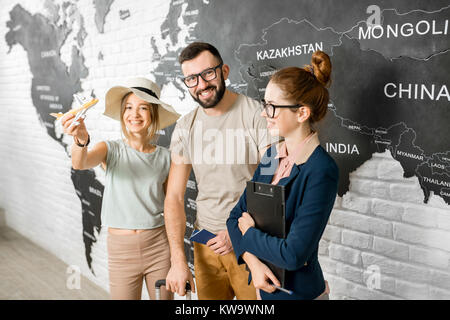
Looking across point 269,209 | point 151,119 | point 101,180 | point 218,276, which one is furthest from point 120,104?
point 101,180

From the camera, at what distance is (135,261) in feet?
6.25

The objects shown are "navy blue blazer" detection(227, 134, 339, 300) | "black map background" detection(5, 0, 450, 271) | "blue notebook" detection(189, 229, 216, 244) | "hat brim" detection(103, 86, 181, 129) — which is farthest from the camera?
"hat brim" detection(103, 86, 181, 129)

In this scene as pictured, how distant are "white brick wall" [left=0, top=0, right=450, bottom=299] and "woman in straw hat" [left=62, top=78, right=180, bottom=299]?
57cm

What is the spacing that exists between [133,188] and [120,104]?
418 mm

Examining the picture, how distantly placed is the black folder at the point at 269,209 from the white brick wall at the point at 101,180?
1.87ft

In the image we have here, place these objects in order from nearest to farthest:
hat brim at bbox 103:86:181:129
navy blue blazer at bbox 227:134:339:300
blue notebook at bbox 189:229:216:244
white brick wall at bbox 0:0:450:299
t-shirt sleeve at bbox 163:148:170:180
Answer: navy blue blazer at bbox 227:134:339:300
white brick wall at bbox 0:0:450:299
blue notebook at bbox 189:229:216:244
hat brim at bbox 103:86:181:129
t-shirt sleeve at bbox 163:148:170:180

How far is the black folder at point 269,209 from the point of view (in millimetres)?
1289

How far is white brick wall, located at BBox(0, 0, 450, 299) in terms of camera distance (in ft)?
5.26

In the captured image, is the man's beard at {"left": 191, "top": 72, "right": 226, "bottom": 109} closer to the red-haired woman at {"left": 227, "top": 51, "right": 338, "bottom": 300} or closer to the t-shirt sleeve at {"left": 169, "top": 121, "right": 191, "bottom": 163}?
the t-shirt sleeve at {"left": 169, "top": 121, "right": 191, "bottom": 163}

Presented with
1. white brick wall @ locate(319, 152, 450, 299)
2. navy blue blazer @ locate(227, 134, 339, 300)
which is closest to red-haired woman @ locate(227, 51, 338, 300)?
navy blue blazer @ locate(227, 134, 339, 300)

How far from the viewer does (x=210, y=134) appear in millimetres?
1742

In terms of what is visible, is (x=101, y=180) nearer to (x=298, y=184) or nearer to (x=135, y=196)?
(x=135, y=196)

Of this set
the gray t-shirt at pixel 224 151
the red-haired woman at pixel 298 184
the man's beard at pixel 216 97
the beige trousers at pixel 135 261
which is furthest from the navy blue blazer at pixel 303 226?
the beige trousers at pixel 135 261

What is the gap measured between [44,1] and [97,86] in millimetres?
1099
